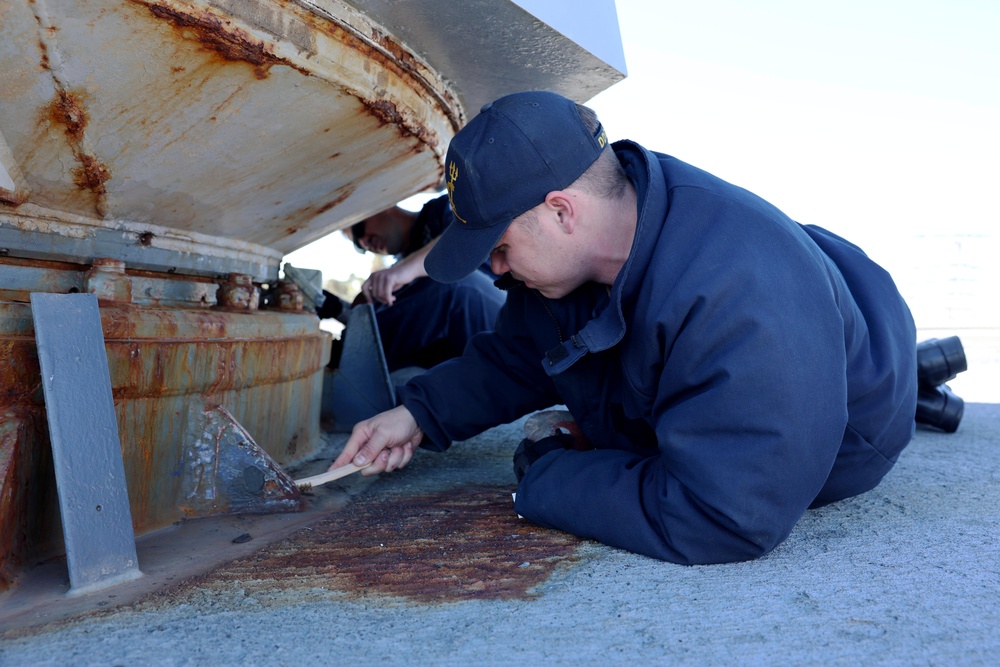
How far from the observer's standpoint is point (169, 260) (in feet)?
5.71

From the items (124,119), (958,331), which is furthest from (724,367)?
(958,331)

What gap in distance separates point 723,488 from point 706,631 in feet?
0.71

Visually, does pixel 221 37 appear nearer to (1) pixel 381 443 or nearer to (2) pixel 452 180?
(2) pixel 452 180

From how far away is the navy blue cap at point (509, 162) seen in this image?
1322mm

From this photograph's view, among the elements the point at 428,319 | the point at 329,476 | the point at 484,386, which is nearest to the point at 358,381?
the point at 428,319

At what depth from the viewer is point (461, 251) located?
55.2 inches

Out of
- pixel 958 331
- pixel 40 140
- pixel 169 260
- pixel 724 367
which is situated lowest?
pixel 958 331

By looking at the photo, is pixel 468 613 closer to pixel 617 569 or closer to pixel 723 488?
pixel 617 569

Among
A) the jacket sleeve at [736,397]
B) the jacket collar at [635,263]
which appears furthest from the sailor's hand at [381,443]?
the jacket sleeve at [736,397]

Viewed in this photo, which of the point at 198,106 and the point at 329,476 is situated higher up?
the point at 198,106

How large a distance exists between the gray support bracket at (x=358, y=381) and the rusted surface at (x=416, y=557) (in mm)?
992

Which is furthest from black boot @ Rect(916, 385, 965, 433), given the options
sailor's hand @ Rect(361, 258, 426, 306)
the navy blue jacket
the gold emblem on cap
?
the gold emblem on cap

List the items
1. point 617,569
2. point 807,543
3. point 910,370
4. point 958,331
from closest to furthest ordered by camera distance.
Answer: point 617,569 → point 807,543 → point 910,370 → point 958,331

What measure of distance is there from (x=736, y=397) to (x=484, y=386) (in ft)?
2.54
